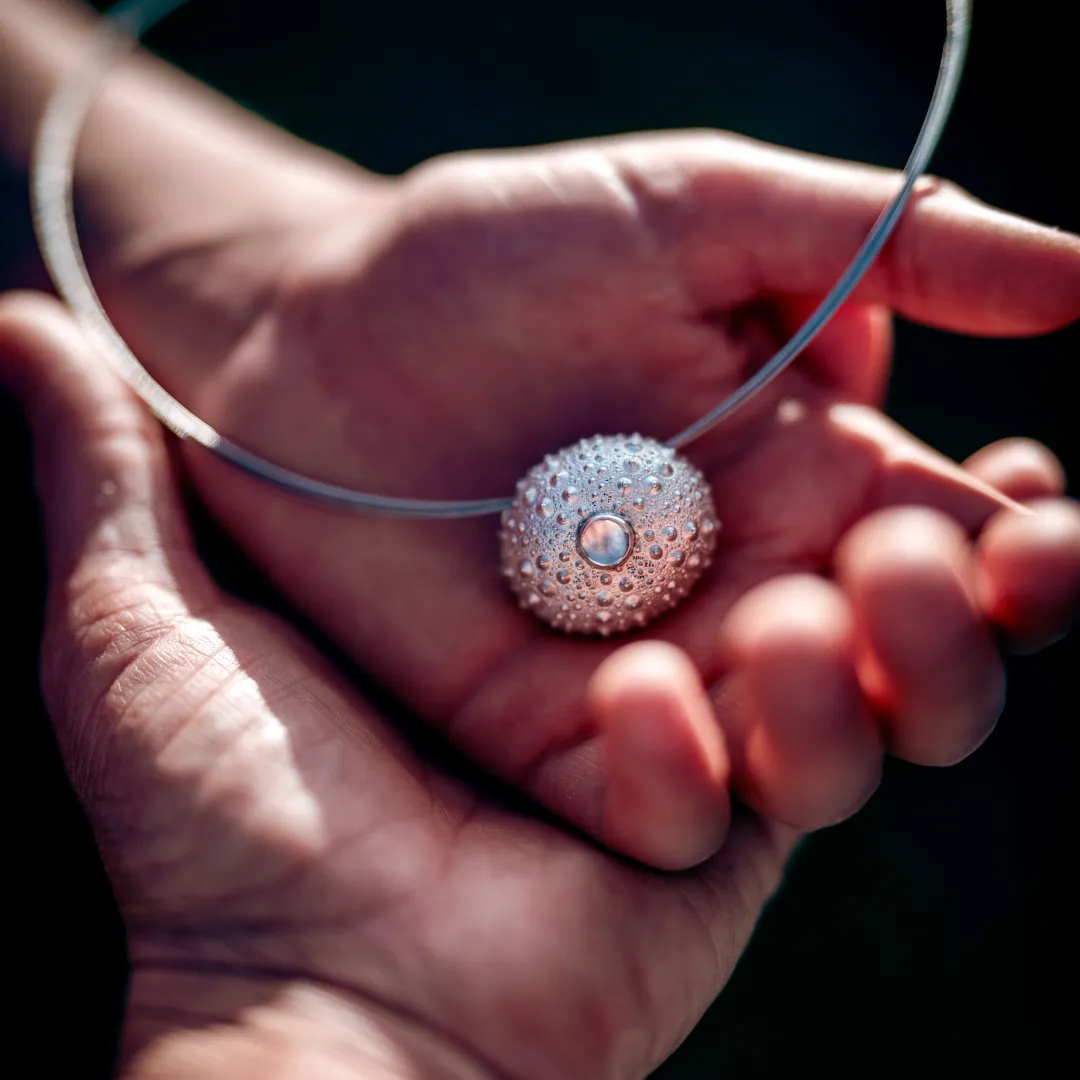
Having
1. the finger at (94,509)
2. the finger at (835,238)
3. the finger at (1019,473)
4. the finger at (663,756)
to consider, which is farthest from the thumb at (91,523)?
the finger at (1019,473)

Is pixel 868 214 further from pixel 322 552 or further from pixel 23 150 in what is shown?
pixel 23 150

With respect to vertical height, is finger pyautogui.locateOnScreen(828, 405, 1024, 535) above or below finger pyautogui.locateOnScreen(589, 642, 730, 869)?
above

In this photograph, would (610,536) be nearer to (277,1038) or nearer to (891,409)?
(277,1038)

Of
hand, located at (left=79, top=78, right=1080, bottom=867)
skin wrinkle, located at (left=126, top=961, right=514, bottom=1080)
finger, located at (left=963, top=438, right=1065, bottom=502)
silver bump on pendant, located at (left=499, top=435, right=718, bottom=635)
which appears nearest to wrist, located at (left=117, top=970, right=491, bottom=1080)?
skin wrinkle, located at (left=126, top=961, right=514, bottom=1080)

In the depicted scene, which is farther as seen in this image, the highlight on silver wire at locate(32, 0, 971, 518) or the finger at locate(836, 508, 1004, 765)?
the highlight on silver wire at locate(32, 0, 971, 518)

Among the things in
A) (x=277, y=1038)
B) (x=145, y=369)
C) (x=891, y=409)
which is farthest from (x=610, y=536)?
(x=891, y=409)

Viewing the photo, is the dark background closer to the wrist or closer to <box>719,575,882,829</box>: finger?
the wrist

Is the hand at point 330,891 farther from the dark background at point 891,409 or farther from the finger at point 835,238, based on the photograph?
the finger at point 835,238

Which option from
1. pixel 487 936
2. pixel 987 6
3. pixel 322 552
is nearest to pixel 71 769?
pixel 322 552
